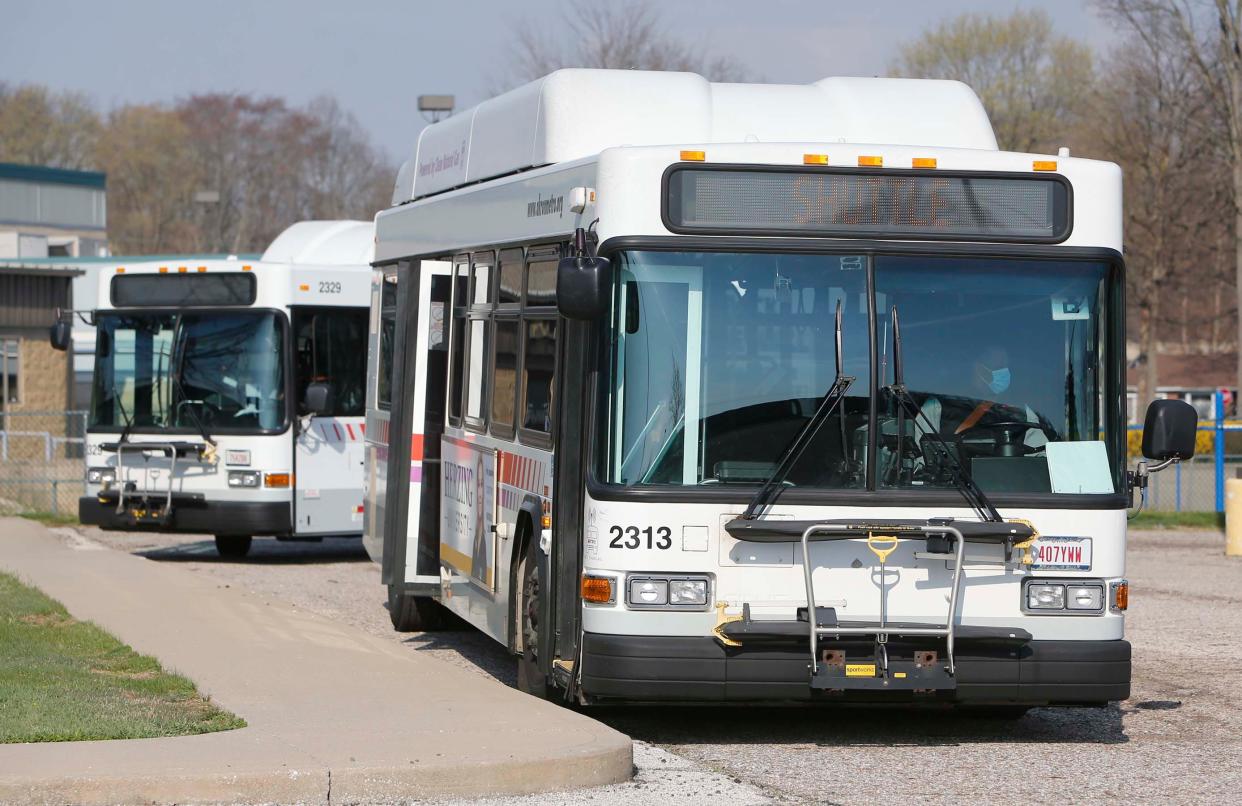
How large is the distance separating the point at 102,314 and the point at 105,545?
3.74 m

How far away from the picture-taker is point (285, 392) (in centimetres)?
1780

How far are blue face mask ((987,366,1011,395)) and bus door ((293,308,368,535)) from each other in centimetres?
1062

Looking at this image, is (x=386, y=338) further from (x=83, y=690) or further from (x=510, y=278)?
(x=83, y=690)

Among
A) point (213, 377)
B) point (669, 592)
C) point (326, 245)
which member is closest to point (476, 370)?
point (669, 592)

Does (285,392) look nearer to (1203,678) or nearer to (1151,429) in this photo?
(1203,678)

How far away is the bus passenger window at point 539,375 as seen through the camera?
359 inches

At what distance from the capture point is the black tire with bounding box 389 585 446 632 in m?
13.0

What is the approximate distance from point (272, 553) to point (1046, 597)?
1360 cm

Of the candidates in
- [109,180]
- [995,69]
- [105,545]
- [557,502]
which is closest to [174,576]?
[105,545]

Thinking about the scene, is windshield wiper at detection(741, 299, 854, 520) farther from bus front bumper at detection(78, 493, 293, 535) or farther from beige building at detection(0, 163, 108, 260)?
beige building at detection(0, 163, 108, 260)

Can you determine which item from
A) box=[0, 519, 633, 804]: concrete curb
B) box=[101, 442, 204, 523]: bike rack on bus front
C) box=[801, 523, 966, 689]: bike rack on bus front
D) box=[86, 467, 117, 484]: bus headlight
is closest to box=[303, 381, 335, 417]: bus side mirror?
box=[101, 442, 204, 523]: bike rack on bus front

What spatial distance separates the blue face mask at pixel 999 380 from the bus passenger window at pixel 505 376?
2.68 m

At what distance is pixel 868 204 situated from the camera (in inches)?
331

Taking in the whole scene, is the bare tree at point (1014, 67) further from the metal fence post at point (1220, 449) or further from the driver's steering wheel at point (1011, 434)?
the driver's steering wheel at point (1011, 434)
